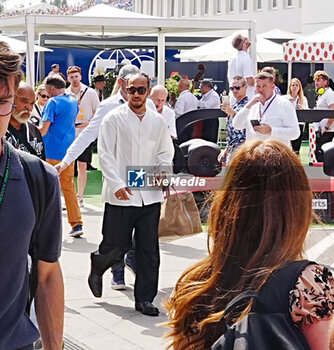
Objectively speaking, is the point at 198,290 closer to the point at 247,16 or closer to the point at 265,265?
the point at 265,265

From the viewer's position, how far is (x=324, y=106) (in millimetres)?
18500

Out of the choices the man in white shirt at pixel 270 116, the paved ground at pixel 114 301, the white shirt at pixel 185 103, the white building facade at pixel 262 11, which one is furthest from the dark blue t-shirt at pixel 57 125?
the white building facade at pixel 262 11

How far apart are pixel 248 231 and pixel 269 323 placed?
1.41 feet

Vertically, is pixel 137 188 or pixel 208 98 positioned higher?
pixel 137 188

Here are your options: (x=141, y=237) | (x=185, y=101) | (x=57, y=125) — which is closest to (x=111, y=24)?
(x=185, y=101)

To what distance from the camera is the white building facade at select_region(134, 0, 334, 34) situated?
4572cm

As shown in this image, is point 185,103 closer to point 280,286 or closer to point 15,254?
point 15,254

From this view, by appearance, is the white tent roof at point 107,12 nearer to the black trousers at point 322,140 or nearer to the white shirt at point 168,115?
the black trousers at point 322,140

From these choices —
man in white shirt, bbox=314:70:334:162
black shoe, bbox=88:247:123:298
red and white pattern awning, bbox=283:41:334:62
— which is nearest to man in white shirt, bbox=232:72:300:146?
black shoe, bbox=88:247:123:298

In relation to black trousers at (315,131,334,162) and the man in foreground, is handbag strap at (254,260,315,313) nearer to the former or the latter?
the man in foreground

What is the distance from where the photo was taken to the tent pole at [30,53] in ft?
48.2

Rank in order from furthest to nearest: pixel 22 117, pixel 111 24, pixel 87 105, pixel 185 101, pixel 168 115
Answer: pixel 185 101 < pixel 111 24 < pixel 87 105 < pixel 168 115 < pixel 22 117

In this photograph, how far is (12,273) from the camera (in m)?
2.63

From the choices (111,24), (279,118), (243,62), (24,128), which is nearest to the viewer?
(24,128)
